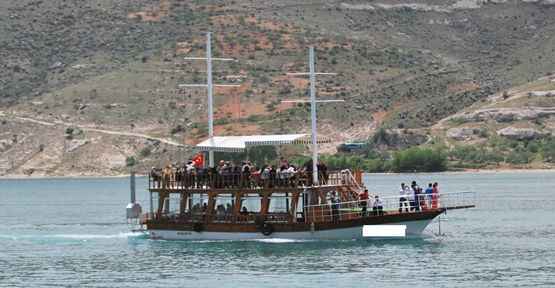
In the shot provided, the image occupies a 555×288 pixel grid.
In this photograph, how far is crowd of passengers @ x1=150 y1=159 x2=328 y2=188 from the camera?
5478 centimetres

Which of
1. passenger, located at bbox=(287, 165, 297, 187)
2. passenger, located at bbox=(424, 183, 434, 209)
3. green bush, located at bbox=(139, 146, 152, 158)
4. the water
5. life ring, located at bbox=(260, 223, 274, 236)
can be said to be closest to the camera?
the water

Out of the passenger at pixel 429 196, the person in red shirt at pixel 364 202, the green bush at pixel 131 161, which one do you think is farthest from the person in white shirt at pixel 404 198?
the green bush at pixel 131 161

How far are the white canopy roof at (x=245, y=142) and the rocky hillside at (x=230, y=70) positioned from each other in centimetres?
7365

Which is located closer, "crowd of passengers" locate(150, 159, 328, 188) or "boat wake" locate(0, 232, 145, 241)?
"crowd of passengers" locate(150, 159, 328, 188)

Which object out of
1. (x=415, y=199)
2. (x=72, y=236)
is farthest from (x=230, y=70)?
(x=415, y=199)

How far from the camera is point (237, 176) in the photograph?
55.6 meters

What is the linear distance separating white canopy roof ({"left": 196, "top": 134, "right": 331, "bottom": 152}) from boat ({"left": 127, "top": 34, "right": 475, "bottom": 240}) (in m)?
0.05

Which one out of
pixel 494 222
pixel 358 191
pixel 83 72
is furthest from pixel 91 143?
pixel 358 191

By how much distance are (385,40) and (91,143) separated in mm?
51908

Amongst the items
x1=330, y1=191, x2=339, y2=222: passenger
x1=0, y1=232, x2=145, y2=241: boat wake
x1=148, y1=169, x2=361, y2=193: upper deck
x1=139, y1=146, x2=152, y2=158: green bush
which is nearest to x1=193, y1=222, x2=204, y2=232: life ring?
x1=148, y1=169, x2=361, y2=193: upper deck

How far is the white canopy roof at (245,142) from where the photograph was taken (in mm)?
56047

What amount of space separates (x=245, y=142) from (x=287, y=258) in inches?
294

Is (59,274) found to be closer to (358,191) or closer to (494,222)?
(358,191)

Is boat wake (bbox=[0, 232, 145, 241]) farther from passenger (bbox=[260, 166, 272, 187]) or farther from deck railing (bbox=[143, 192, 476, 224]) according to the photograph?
passenger (bbox=[260, 166, 272, 187])
